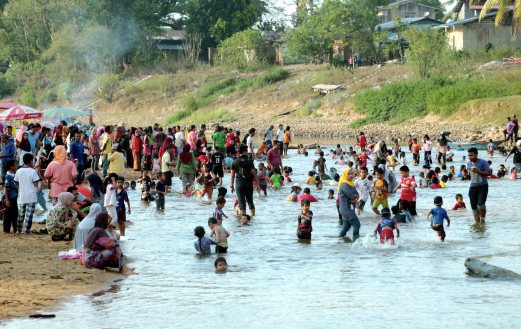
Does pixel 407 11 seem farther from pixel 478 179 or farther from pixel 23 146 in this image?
pixel 478 179

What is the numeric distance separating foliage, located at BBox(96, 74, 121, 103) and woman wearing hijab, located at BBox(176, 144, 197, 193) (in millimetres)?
57325

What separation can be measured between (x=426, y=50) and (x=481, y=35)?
6590 millimetres

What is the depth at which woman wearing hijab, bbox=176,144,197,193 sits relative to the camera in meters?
24.0

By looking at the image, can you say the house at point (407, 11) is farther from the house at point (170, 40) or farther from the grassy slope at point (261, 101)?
the house at point (170, 40)

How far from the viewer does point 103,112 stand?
80188mm

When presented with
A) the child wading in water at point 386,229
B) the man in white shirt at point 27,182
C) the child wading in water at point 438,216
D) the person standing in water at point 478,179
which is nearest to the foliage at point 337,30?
the person standing in water at point 478,179

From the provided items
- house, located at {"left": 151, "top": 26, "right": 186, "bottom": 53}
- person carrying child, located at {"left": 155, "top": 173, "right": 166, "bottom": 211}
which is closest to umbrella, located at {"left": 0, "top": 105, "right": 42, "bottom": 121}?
person carrying child, located at {"left": 155, "top": 173, "right": 166, "bottom": 211}

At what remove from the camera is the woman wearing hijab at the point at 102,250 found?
46.5 ft

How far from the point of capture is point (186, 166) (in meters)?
24.4

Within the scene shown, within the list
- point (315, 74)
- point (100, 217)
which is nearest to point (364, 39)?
point (315, 74)

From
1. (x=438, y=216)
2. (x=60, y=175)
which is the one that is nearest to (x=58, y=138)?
(x=60, y=175)

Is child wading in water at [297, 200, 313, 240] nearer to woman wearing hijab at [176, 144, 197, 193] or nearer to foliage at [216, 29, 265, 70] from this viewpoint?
woman wearing hijab at [176, 144, 197, 193]

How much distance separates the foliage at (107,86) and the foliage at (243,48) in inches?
343

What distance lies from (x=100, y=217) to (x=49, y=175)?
4.16 metres
